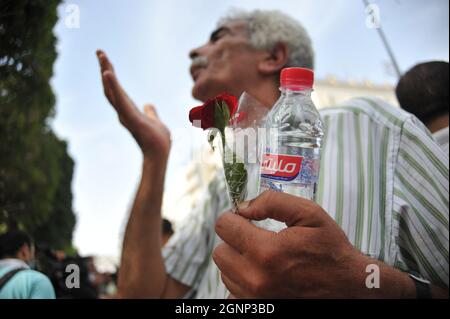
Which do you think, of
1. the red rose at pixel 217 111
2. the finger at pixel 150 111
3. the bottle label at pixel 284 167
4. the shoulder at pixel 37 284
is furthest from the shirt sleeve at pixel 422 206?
the shoulder at pixel 37 284

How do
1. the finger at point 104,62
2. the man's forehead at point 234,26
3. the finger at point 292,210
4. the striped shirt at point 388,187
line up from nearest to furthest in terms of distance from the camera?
the finger at point 292,210 → the striped shirt at point 388,187 → the finger at point 104,62 → the man's forehead at point 234,26

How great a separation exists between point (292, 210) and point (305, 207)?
23 millimetres

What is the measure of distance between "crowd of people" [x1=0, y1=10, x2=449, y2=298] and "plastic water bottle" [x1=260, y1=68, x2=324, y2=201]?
0.24ft

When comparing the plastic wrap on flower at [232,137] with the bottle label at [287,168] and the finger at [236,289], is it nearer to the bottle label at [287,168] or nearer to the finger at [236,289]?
the bottle label at [287,168]

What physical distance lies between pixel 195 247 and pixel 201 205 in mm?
238

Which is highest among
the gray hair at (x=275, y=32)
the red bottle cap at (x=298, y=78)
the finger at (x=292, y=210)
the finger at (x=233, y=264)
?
the gray hair at (x=275, y=32)

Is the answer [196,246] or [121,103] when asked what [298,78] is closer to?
[121,103]

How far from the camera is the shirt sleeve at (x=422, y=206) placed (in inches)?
42.6

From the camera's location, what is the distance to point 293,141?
0.81 metres

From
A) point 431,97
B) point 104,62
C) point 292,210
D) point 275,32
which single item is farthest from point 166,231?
point 292,210

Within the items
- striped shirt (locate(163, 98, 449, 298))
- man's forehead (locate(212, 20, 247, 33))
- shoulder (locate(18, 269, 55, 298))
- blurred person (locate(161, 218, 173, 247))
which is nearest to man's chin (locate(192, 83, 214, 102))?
man's forehead (locate(212, 20, 247, 33))

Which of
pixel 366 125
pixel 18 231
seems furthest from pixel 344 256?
pixel 18 231

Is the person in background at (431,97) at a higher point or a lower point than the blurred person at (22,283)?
higher

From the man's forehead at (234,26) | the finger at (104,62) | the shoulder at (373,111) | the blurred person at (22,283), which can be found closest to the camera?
the shoulder at (373,111)
